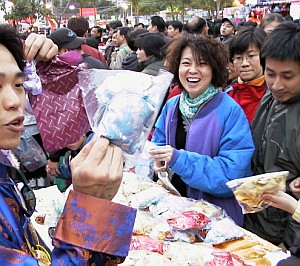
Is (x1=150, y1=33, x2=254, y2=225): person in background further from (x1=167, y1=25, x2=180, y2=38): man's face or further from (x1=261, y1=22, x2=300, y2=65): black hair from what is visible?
(x1=167, y1=25, x2=180, y2=38): man's face

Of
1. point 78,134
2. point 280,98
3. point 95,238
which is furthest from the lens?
point 280,98

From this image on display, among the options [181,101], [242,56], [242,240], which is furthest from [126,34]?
[242,240]

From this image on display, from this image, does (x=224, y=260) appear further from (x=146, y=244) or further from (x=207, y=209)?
(x=207, y=209)

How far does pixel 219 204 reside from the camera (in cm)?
249

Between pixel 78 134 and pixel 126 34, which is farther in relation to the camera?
pixel 126 34

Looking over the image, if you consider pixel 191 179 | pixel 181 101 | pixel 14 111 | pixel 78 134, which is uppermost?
pixel 14 111

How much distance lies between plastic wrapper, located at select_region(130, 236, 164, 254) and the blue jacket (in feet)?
1.90

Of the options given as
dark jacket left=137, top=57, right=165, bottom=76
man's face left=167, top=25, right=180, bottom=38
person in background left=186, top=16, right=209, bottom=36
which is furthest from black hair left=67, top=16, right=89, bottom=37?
man's face left=167, top=25, right=180, bottom=38

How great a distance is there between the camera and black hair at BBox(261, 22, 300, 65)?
7.34 ft

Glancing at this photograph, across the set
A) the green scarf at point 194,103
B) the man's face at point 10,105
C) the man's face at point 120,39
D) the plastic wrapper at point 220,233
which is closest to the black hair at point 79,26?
the man's face at point 120,39

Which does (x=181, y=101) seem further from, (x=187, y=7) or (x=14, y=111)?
(x=187, y=7)

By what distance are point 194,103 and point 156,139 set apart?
0.44 metres

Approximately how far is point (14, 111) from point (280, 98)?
5.57 feet

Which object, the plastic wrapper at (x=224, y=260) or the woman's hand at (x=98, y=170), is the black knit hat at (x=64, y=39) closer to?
the plastic wrapper at (x=224, y=260)
